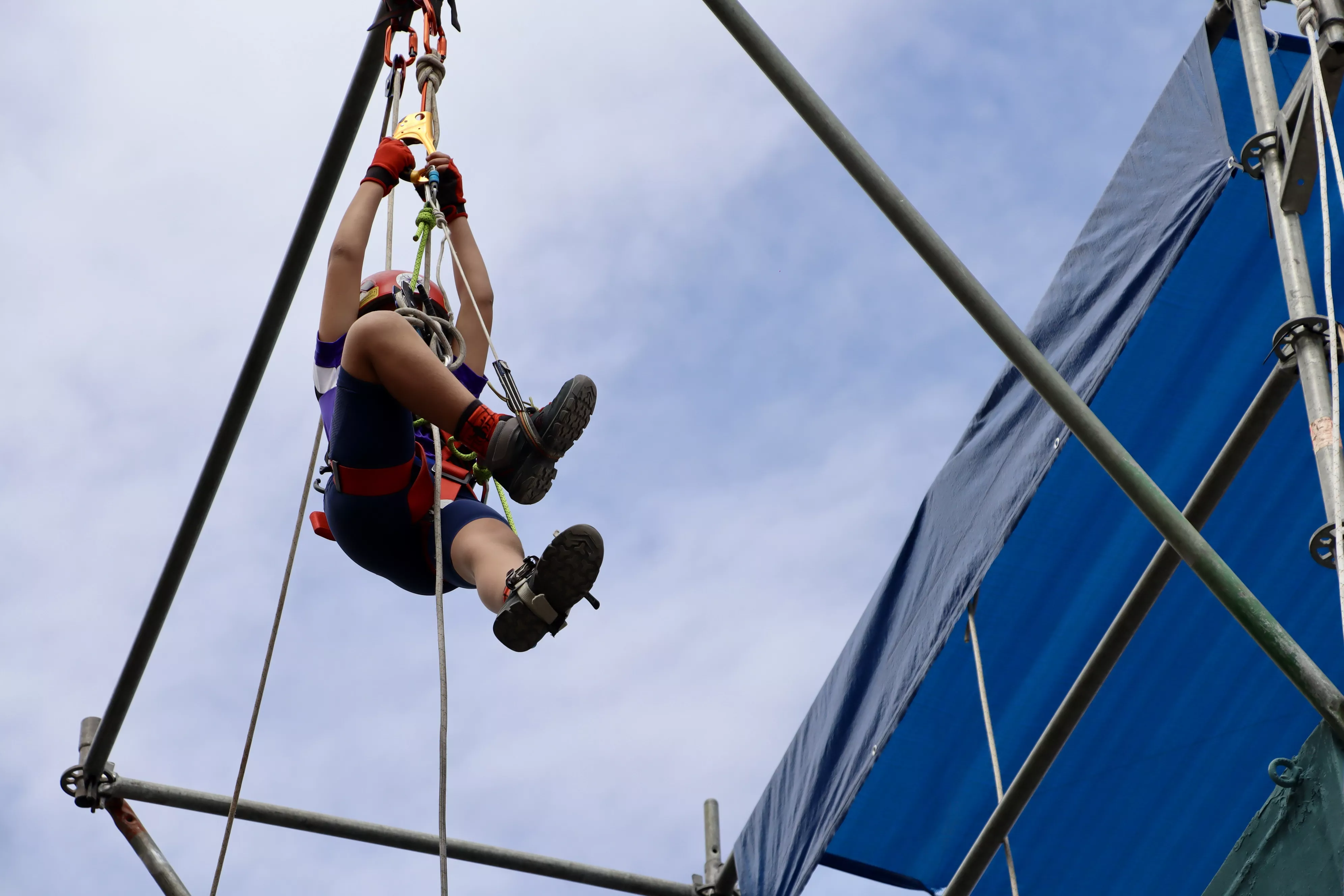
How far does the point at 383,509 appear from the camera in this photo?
13.5 feet

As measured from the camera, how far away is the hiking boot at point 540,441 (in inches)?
141

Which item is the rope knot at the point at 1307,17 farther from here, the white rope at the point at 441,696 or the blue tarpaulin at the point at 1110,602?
the white rope at the point at 441,696

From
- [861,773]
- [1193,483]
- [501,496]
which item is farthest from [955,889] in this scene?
[501,496]

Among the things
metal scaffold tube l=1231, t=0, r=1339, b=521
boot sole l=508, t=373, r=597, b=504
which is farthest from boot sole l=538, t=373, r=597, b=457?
metal scaffold tube l=1231, t=0, r=1339, b=521

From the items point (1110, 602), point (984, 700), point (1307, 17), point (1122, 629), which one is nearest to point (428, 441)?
point (984, 700)

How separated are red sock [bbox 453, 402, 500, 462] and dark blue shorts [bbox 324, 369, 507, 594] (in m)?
0.27

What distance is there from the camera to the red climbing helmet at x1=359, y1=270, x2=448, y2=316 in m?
4.32

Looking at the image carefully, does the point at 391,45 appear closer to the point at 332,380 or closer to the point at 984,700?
the point at 332,380

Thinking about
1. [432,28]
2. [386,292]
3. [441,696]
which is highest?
[432,28]

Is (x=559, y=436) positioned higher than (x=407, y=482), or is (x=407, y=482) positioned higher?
(x=407, y=482)

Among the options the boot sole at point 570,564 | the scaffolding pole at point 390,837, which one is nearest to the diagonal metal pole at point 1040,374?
the boot sole at point 570,564

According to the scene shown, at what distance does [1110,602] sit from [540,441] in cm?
181

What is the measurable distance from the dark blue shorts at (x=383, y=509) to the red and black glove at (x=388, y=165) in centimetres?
57

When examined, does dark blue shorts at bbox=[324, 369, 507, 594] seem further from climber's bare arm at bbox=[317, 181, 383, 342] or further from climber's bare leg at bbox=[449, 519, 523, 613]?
climber's bare arm at bbox=[317, 181, 383, 342]
